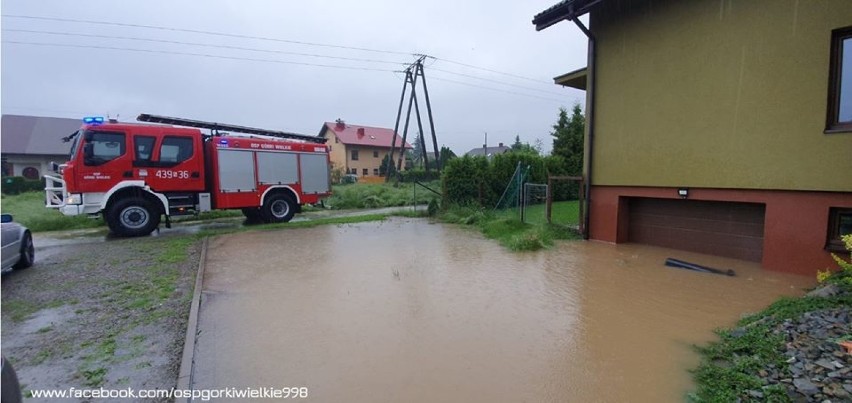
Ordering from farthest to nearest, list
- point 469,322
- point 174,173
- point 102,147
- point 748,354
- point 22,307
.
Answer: point 174,173, point 102,147, point 22,307, point 469,322, point 748,354

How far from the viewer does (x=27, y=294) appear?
18.5 feet

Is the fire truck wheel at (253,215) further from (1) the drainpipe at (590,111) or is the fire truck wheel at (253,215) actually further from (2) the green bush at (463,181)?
(1) the drainpipe at (590,111)

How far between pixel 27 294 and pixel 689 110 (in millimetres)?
10608

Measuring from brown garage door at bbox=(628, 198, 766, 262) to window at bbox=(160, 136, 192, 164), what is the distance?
36.5ft

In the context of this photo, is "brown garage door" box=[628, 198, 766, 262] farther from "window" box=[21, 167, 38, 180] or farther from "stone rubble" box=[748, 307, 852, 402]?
"window" box=[21, 167, 38, 180]

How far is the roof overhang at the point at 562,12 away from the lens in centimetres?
827

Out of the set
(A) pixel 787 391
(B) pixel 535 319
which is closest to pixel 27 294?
(B) pixel 535 319

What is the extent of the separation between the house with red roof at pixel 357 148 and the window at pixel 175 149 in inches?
1127

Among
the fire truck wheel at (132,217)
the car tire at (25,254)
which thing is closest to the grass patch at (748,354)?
the car tire at (25,254)

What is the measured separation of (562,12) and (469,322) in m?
7.08

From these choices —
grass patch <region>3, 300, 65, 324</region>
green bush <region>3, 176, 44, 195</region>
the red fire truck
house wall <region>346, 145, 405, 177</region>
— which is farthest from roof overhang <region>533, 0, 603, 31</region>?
house wall <region>346, 145, 405, 177</region>

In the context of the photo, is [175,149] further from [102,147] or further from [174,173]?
[102,147]

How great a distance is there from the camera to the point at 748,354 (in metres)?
3.58

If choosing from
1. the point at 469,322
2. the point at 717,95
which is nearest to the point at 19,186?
the point at 469,322
